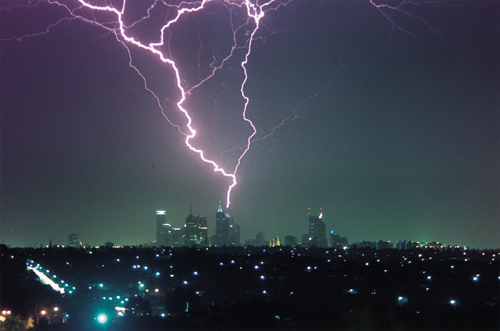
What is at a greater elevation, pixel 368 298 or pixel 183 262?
pixel 183 262

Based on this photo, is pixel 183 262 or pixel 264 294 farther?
pixel 183 262

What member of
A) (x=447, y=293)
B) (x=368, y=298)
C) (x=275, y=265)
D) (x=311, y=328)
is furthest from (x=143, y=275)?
(x=311, y=328)

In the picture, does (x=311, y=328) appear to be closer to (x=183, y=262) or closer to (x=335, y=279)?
(x=335, y=279)

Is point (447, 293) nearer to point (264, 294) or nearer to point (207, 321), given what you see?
point (264, 294)

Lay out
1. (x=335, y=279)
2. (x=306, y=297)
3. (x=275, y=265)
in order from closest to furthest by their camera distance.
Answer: (x=306, y=297) < (x=335, y=279) < (x=275, y=265)

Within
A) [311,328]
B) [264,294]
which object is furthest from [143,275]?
[311,328]

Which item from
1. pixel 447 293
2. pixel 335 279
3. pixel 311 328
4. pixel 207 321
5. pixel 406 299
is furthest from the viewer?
pixel 335 279
